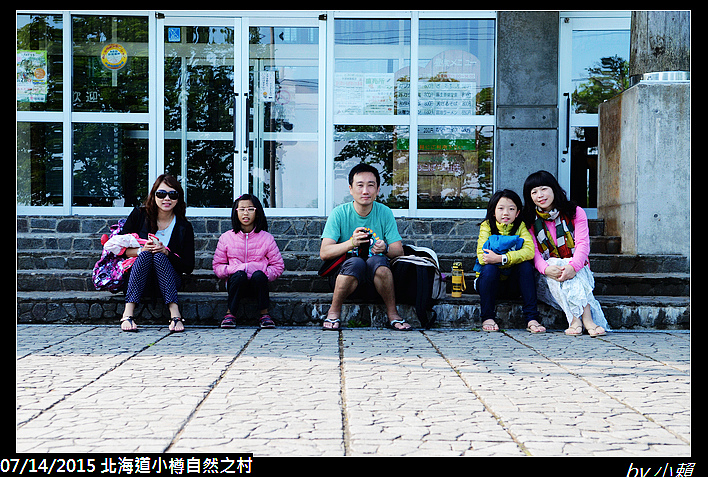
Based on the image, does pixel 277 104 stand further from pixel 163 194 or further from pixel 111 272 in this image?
pixel 111 272

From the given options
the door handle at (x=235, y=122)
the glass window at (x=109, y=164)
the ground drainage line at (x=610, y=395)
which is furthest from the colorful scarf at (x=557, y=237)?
the glass window at (x=109, y=164)

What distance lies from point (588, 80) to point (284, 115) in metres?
3.96

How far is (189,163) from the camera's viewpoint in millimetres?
8453

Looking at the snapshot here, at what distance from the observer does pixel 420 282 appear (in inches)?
212

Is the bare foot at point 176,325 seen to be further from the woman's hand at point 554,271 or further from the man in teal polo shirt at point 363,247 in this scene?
the woman's hand at point 554,271

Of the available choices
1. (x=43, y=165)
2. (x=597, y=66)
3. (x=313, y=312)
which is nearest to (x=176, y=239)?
(x=313, y=312)

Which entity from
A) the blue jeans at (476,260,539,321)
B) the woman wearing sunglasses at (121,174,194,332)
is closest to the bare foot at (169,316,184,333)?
the woman wearing sunglasses at (121,174,194,332)

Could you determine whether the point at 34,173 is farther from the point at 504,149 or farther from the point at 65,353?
the point at 504,149

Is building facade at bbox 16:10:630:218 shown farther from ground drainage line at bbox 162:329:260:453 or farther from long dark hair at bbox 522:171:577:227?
ground drainage line at bbox 162:329:260:453

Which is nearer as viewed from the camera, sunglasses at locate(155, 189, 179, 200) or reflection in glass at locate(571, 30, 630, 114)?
sunglasses at locate(155, 189, 179, 200)

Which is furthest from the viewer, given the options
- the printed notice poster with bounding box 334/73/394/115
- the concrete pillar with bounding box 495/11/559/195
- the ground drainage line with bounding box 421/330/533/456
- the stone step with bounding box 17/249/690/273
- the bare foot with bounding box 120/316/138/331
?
the printed notice poster with bounding box 334/73/394/115

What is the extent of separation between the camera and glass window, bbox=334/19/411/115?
27.4 feet

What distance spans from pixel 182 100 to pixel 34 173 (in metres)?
2.12

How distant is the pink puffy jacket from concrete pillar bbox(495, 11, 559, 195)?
366 centimetres
